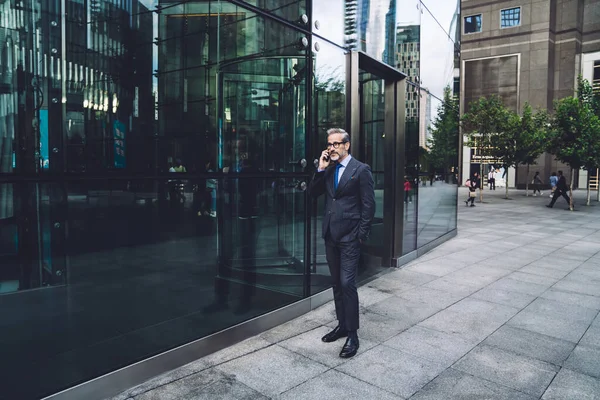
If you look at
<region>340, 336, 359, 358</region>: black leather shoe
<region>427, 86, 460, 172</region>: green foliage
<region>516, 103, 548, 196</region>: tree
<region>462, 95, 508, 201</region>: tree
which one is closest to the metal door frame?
<region>427, 86, 460, 172</region>: green foliage

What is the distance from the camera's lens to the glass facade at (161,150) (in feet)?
13.1

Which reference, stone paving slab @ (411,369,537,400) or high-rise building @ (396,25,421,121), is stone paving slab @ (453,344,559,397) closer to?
stone paving slab @ (411,369,537,400)

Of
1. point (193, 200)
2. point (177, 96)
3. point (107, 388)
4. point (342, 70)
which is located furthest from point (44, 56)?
point (342, 70)

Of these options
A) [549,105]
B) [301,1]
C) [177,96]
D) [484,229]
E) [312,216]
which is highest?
[549,105]

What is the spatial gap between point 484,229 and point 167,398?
1197 centimetres

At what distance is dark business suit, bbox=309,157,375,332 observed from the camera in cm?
409

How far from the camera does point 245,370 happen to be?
3.77 meters

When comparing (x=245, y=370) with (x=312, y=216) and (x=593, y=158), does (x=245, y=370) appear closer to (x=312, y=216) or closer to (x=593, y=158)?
(x=312, y=216)

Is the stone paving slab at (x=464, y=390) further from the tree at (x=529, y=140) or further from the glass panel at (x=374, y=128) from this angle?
the tree at (x=529, y=140)

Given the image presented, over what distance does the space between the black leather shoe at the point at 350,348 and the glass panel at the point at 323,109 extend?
4.78 feet

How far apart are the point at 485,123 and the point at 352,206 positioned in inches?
999

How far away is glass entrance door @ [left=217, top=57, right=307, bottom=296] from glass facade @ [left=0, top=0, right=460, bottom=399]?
19 millimetres

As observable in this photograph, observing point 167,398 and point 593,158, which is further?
point 593,158

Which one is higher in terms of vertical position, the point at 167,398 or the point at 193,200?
the point at 193,200
